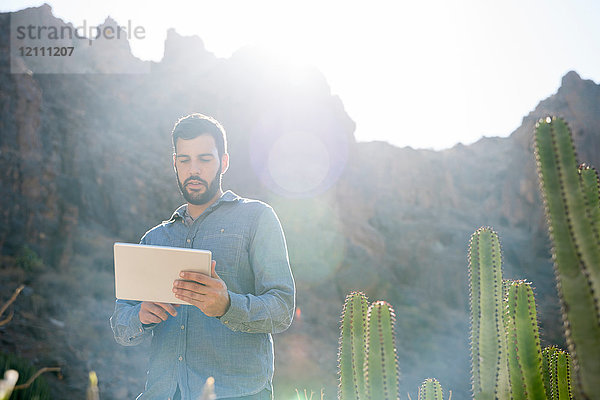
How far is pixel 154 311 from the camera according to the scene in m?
2.05

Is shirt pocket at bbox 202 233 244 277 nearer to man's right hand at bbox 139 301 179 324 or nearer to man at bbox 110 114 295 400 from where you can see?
man at bbox 110 114 295 400

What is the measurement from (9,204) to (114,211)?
17.1ft

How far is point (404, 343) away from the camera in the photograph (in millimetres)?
26953

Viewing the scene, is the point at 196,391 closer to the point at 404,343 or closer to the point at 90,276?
the point at 90,276

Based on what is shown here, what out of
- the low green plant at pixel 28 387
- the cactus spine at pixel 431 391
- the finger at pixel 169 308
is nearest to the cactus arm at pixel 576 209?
the cactus spine at pixel 431 391

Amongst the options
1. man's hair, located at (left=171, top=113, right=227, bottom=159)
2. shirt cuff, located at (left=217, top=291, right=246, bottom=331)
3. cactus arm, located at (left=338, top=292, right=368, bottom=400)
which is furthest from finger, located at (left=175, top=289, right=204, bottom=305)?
cactus arm, located at (left=338, top=292, right=368, bottom=400)

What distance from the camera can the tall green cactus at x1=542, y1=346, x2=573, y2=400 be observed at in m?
2.92

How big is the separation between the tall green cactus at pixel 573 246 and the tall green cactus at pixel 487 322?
688 millimetres

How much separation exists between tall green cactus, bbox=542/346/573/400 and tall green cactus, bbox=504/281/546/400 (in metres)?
0.90

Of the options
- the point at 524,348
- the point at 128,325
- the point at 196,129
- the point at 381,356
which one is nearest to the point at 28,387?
the point at 128,325

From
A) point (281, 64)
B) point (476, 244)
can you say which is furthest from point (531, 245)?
point (476, 244)

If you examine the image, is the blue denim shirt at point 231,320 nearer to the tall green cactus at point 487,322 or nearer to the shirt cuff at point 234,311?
the shirt cuff at point 234,311

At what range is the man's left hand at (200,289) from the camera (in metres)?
1.80

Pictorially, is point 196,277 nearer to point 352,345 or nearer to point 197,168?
point 197,168
